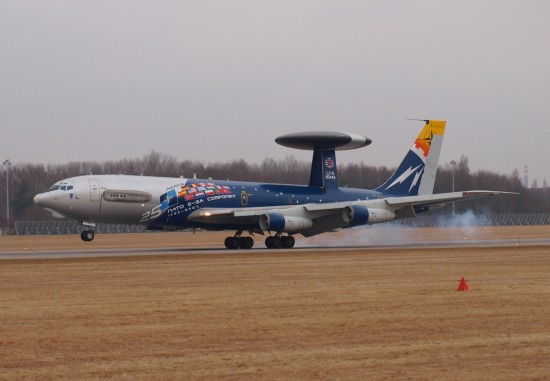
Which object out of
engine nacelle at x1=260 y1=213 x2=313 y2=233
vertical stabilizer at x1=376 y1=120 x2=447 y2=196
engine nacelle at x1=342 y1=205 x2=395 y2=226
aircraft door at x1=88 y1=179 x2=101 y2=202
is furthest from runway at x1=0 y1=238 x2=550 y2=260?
vertical stabilizer at x1=376 y1=120 x2=447 y2=196

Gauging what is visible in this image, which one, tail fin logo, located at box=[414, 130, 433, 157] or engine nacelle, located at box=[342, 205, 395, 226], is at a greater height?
tail fin logo, located at box=[414, 130, 433, 157]

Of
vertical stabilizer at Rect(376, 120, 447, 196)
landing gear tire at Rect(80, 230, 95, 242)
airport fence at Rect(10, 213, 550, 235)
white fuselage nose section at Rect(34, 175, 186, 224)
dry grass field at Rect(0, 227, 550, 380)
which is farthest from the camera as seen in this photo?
airport fence at Rect(10, 213, 550, 235)

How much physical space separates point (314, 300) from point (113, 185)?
31192mm

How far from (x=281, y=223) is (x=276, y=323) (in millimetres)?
36513

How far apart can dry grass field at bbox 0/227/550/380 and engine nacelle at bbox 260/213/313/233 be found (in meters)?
19.1

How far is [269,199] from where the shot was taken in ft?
200

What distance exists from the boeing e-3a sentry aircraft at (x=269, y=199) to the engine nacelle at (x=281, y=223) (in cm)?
6

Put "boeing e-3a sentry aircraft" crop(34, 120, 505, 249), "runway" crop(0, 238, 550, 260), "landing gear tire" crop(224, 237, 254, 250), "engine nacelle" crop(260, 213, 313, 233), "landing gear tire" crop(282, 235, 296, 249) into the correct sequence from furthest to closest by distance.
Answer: "landing gear tire" crop(224, 237, 254, 250), "landing gear tire" crop(282, 235, 296, 249), "engine nacelle" crop(260, 213, 313, 233), "boeing e-3a sentry aircraft" crop(34, 120, 505, 249), "runway" crop(0, 238, 550, 260)

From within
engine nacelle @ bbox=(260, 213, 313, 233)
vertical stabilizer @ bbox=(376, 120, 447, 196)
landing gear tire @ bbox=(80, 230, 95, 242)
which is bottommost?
landing gear tire @ bbox=(80, 230, 95, 242)

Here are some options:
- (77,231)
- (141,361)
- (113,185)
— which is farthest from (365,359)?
(77,231)

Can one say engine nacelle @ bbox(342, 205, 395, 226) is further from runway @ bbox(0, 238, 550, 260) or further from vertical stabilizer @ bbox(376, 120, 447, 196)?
vertical stabilizer @ bbox(376, 120, 447, 196)

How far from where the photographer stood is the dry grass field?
15703mm

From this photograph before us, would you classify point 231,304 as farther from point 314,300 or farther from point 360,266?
point 360,266

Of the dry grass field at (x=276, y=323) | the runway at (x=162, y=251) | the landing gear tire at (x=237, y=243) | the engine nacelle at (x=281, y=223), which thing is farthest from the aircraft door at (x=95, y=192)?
the dry grass field at (x=276, y=323)
